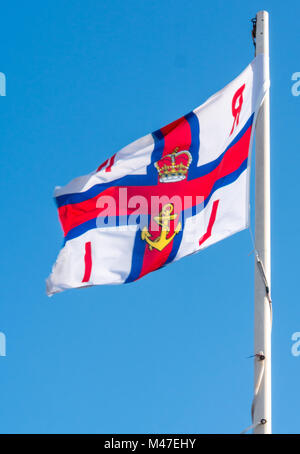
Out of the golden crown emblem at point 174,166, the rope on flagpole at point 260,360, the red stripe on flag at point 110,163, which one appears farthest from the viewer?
the red stripe on flag at point 110,163

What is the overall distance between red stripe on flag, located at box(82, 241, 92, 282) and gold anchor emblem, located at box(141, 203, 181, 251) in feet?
3.10

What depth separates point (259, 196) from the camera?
14.1m

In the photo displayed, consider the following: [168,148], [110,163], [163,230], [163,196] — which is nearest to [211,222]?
[163,230]

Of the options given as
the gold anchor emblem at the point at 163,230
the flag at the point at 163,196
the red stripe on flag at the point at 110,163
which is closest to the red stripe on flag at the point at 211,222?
the flag at the point at 163,196

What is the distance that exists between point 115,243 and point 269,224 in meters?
3.01

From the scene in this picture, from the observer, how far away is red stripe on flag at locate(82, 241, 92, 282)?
15852 mm

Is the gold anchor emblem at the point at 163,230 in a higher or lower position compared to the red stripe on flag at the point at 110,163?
lower

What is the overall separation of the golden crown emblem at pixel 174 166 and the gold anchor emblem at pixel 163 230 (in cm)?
51

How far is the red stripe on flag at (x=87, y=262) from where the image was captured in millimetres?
15852

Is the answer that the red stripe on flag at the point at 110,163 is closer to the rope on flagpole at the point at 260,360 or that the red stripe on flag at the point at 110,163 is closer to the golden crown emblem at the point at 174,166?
the golden crown emblem at the point at 174,166

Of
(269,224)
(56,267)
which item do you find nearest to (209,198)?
(269,224)

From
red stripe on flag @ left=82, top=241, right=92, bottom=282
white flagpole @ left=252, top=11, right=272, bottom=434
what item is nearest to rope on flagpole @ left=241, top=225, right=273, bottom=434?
white flagpole @ left=252, top=11, right=272, bottom=434

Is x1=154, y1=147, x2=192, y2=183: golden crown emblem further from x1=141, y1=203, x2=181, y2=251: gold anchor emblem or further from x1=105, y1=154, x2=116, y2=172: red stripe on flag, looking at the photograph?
x1=105, y1=154, x2=116, y2=172: red stripe on flag

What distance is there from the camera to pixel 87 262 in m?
16.0
